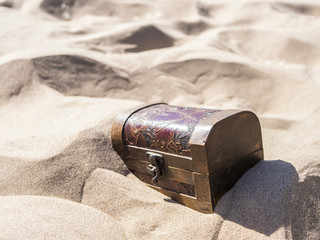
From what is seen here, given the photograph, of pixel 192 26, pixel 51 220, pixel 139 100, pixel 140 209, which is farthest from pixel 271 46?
pixel 51 220

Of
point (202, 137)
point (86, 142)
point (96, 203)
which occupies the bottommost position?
point (96, 203)

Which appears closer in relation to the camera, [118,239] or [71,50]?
[118,239]

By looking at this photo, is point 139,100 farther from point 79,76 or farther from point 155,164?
point 155,164

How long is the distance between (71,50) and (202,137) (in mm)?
2709

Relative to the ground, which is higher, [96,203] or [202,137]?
[202,137]

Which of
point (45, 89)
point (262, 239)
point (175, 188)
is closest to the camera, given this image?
point (262, 239)

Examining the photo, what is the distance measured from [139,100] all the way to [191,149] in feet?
5.66

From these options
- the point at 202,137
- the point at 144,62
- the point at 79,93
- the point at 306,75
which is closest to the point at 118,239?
the point at 202,137

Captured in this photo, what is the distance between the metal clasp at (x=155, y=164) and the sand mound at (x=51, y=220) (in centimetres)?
39

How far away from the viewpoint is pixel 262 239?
5.70ft

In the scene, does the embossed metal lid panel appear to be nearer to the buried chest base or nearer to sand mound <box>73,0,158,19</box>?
the buried chest base

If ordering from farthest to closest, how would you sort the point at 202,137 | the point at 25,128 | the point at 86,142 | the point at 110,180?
the point at 25,128, the point at 86,142, the point at 110,180, the point at 202,137

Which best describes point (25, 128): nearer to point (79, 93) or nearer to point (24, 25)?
point (79, 93)

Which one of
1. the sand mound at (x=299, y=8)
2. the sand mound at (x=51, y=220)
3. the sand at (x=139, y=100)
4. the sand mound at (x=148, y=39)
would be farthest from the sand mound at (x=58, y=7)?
the sand mound at (x=51, y=220)
